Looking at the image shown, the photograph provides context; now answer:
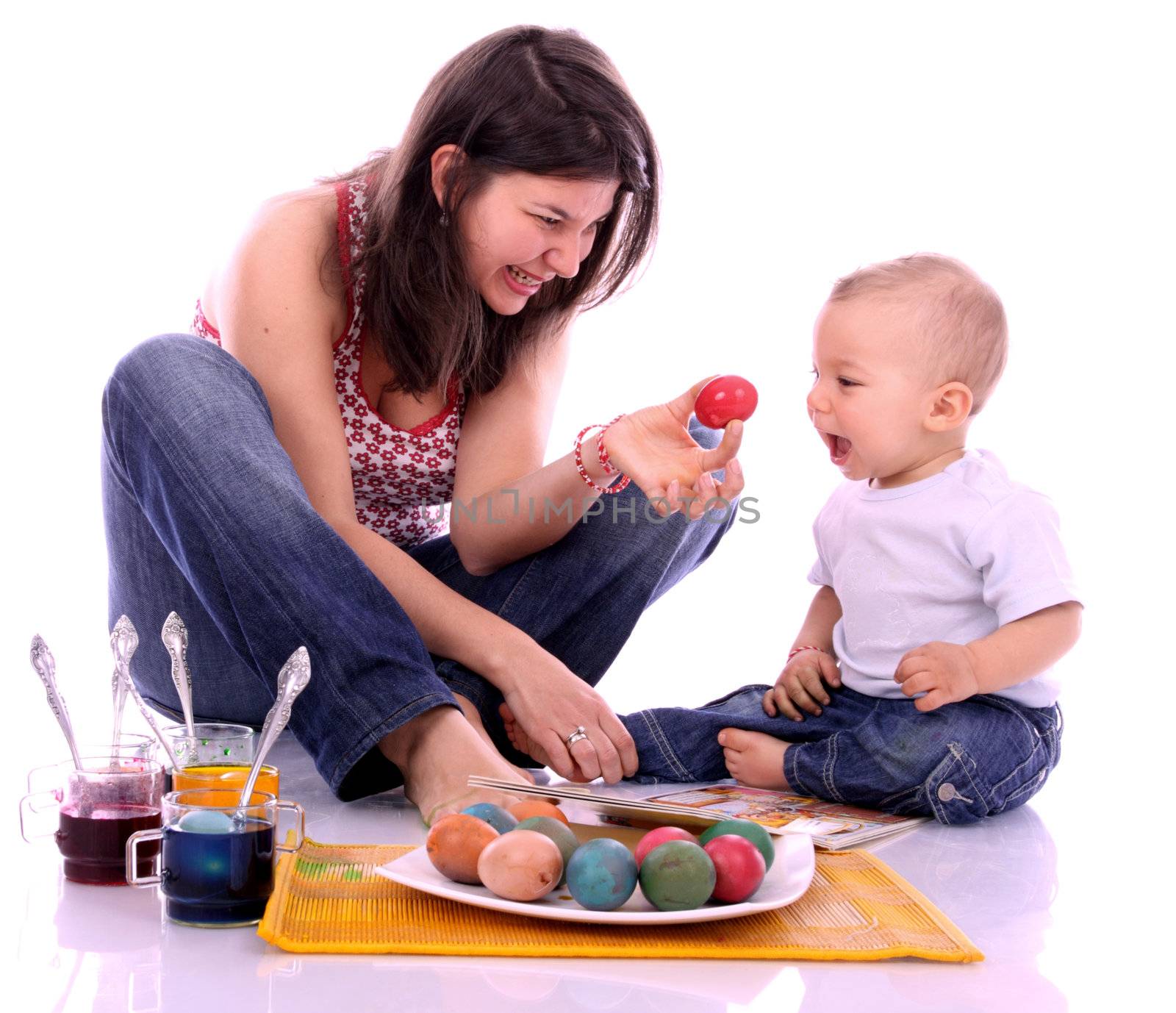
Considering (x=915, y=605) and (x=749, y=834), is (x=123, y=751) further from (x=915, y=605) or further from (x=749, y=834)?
(x=915, y=605)

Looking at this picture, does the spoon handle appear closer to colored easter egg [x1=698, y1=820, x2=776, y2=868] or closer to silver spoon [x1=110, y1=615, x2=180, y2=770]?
silver spoon [x1=110, y1=615, x2=180, y2=770]

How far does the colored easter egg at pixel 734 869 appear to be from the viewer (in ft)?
3.35

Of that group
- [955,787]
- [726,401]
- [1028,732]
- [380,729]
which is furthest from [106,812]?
[1028,732]

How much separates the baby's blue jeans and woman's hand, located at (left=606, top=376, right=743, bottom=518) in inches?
12.4

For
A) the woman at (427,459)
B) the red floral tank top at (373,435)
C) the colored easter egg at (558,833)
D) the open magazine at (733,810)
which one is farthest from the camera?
the red floral tank top at (373,435)

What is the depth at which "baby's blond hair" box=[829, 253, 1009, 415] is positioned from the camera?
5.16 feet

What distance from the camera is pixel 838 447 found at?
5.45 ft

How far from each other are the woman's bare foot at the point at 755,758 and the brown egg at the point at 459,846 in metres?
0.64

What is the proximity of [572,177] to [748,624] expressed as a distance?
1836mm

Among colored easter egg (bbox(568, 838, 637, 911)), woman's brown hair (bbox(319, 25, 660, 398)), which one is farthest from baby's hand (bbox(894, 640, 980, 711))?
woman's brown hair (bbox(319, 25, 660, 398))

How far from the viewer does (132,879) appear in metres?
1.10

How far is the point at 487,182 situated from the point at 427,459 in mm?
419

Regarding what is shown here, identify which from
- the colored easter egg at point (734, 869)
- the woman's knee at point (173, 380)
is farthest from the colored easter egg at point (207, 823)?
the woman's knee at point (173, 380)

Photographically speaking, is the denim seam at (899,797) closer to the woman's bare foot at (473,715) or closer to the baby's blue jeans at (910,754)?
the baby's blue jeans at (910,754)
